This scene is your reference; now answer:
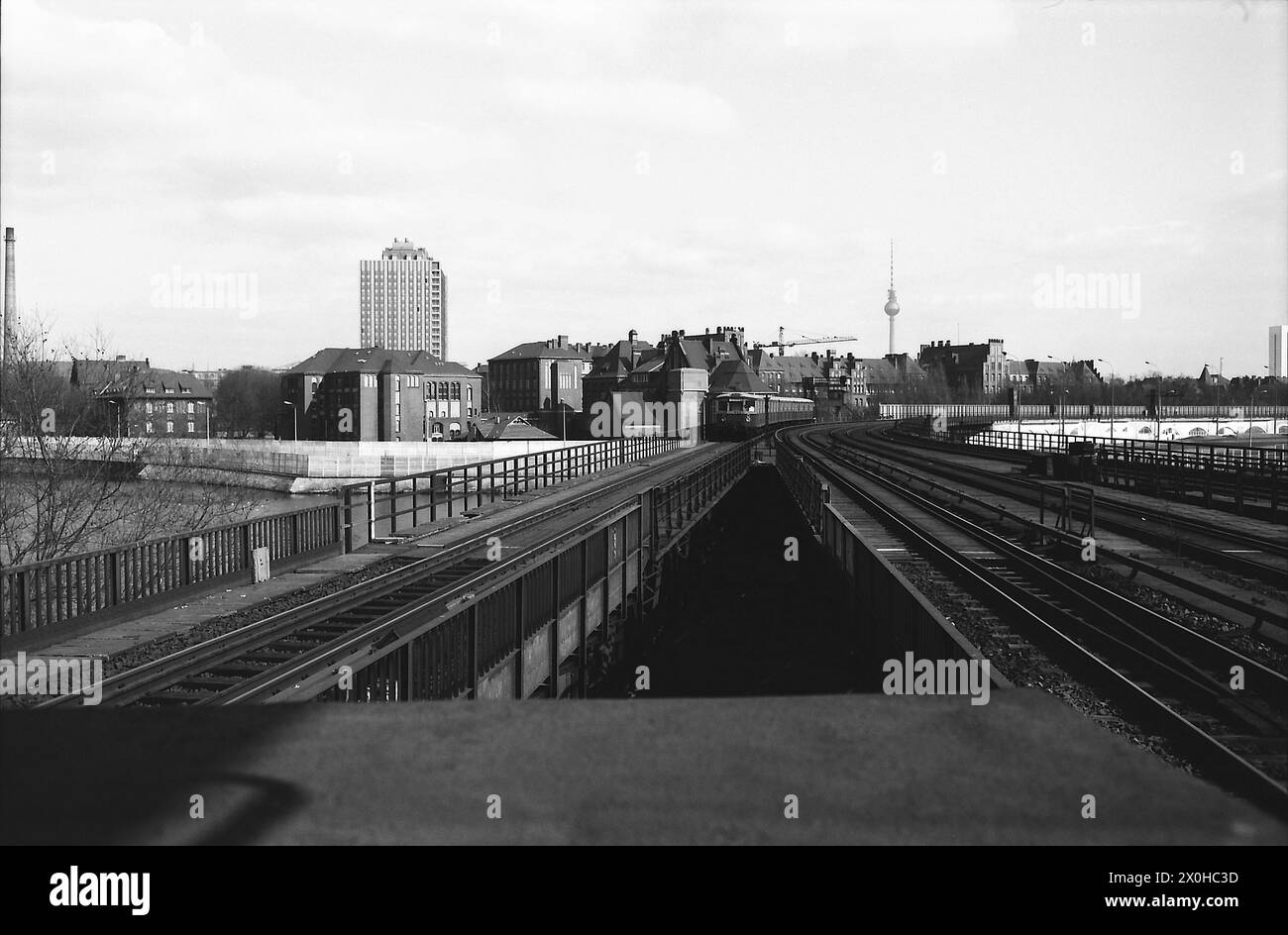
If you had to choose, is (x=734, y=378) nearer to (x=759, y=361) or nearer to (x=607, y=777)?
(x=759, y=361)

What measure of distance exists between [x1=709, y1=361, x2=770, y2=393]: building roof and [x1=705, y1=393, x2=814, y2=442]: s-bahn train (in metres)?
20.7

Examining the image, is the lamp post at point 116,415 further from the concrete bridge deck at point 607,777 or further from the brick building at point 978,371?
the brick building at point 978,371

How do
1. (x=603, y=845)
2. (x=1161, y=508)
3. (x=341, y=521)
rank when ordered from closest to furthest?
(x=603, y=845) → (x=341, y=521) → (x=1161, y=508)

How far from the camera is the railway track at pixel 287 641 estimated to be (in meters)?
9.18

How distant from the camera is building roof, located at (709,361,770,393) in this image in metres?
137

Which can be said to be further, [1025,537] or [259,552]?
[1025,537]

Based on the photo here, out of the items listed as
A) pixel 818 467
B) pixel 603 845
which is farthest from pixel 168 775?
pixel 818 467

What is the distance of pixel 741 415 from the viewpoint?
282 ft

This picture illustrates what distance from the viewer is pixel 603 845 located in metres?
2.89

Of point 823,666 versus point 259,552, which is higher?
point 259,552

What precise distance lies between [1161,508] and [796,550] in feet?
33.8

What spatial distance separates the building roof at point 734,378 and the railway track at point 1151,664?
116m

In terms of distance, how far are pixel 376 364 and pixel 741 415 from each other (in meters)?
44.4
